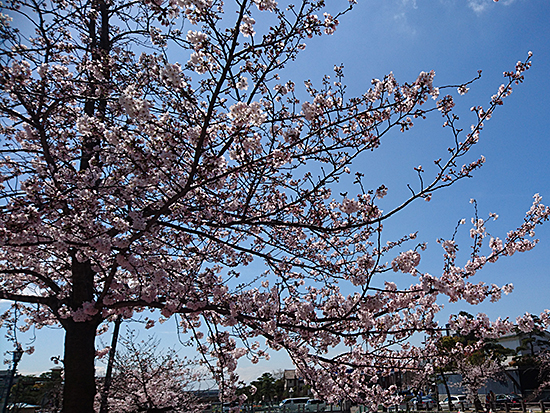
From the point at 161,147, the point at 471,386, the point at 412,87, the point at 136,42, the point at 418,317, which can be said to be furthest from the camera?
the point at 471,386

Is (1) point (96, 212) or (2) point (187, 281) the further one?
(2) point (187, 281)

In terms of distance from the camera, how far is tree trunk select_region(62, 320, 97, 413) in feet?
18.1

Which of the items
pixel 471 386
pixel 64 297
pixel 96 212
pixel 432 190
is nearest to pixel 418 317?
pixel 432 190

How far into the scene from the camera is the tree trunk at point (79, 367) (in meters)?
5.51

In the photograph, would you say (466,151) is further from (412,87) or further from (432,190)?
(412,87)

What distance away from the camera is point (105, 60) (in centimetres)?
492

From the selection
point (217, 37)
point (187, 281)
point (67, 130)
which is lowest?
point (187, 281)

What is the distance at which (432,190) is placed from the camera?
438 centimetres

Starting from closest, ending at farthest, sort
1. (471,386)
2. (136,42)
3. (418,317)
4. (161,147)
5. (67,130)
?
(161,147) < (67,130) < (418,317) < (136,42) < (471,386)

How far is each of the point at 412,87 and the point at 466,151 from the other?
Answer: 3.83ft

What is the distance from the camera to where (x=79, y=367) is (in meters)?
5.68

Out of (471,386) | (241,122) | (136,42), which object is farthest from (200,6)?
(471,386)

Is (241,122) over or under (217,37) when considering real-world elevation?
under

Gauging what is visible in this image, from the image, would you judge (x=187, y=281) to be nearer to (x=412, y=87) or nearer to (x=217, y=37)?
(x=217, y=37)
